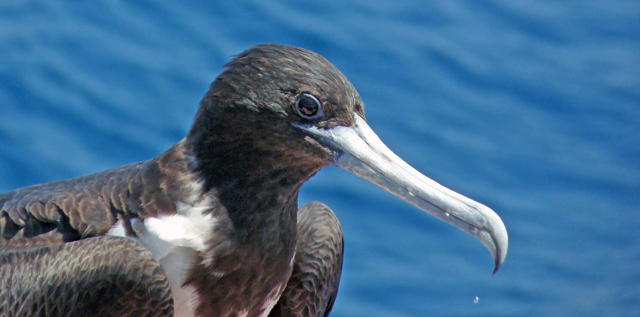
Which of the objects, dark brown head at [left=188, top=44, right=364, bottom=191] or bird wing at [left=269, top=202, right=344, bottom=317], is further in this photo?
bird wing at [left=269, top=202, right=344, bottom=317]

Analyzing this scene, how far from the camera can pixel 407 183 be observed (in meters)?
1.94

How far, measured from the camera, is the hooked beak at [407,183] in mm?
1887

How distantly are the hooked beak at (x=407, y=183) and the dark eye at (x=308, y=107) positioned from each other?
0.09ft

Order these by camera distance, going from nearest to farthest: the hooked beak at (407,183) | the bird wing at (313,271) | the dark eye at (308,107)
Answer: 1. the hooked beak at (407,183)
2. the dark eye at (308,107)
3. the bird wing at (313,271)

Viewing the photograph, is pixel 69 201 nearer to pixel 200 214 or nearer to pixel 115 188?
pixel 115 188

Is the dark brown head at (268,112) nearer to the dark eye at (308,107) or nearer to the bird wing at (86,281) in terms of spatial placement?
the dark eye at (308,107)

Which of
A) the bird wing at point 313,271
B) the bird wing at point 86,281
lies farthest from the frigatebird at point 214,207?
the bird wing at point 313,271

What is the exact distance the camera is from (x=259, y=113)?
2002 millimetres

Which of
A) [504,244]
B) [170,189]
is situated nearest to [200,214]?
[170,189]

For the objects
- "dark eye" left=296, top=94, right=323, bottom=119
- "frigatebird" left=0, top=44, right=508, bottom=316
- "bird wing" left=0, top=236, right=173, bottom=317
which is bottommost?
"bird wing" left=0, top=236, right=173, bottom=317

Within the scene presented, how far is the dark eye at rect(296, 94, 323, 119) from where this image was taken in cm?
200

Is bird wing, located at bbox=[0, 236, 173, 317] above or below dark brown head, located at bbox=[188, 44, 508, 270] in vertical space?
below

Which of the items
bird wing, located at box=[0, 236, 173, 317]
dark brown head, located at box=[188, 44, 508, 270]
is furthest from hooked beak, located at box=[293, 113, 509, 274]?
bird wing, located at box=[0, 236, 173, 317]

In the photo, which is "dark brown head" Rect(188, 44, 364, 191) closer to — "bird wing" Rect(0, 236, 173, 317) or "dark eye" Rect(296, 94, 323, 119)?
"dark eye" Rect(296, 94, 323, 119)
